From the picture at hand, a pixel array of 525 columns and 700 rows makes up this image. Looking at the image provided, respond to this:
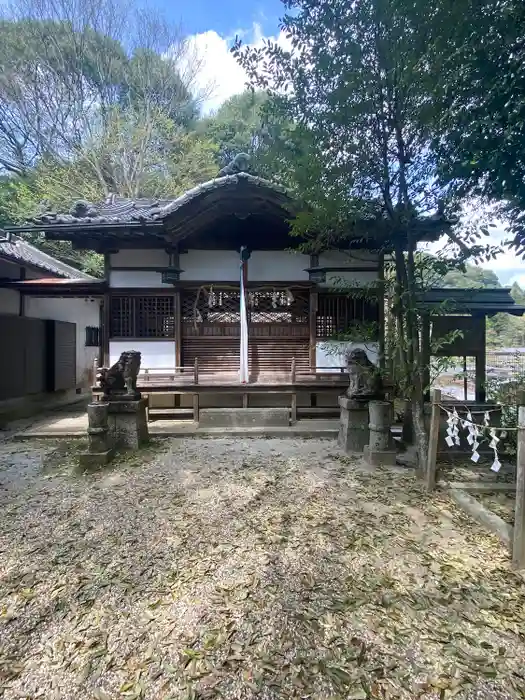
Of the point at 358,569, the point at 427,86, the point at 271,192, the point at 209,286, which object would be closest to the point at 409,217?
the point at 427,86

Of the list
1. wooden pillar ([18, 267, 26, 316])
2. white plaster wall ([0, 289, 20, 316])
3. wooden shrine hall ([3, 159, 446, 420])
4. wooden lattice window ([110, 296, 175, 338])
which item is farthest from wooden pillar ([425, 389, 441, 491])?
wooden pillar ([18, 267, 26, 316])

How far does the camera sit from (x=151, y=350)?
26.4 feet

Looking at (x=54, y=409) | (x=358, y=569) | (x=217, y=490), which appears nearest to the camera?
(x=358, y=569)

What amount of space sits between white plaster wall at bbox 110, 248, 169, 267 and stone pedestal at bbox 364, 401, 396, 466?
5.70 m

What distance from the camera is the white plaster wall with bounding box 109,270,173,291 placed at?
802 cm

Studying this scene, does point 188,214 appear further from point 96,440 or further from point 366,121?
point 96,440

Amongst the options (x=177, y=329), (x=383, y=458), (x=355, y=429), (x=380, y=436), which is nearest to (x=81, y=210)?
(x=177, y=329)

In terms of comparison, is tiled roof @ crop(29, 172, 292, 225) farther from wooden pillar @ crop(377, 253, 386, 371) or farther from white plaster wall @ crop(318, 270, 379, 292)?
wooden pillar @ crop(377, 253, 386, 371)

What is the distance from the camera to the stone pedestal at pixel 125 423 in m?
5.49

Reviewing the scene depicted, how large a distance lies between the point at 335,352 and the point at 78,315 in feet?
27.4

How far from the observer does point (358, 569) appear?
8.98 ft

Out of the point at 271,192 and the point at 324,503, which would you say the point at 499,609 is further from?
the point at 271,192

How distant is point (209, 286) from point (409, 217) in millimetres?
4660

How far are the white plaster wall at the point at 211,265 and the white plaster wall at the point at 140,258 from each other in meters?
0.49
